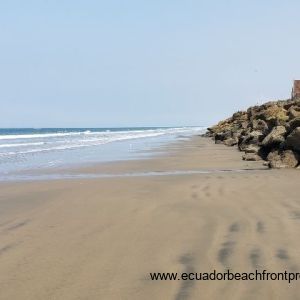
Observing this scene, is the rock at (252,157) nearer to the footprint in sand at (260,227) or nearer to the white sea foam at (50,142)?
the footprint in sand at (260,227)

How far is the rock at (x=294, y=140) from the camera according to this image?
11794 millimetres

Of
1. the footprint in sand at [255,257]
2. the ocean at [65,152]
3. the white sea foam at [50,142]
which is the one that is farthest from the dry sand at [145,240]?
the white sea foam at [50,142]

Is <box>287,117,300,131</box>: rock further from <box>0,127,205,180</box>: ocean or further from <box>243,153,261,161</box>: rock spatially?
<box>0,127,205,180</box>: ocean

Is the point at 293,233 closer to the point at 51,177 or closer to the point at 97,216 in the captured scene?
the point at 97,216

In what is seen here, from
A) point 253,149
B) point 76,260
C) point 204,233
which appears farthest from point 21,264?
point 253,149

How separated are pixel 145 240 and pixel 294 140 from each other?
8356 mm

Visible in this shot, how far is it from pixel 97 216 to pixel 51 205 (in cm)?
136

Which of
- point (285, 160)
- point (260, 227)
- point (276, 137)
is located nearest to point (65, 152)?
point (276, 137)

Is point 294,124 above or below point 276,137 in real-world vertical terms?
above

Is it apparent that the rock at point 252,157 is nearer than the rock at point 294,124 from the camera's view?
No

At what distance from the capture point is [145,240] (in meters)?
4.76

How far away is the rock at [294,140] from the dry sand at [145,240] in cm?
349

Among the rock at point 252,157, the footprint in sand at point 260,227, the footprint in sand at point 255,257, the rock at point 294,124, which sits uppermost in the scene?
the rock at point 294,124

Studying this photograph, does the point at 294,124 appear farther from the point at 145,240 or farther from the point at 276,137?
the point at 145,240
